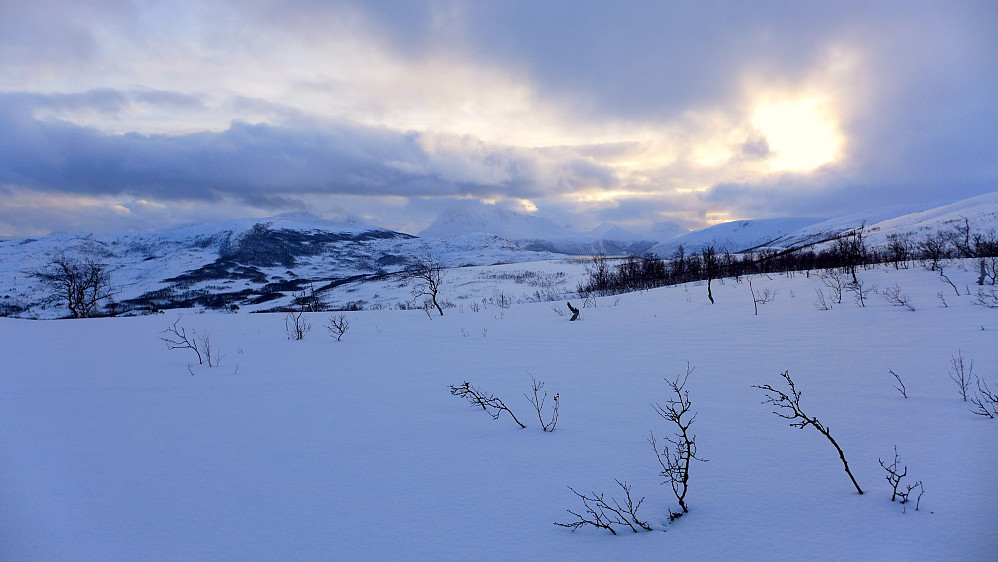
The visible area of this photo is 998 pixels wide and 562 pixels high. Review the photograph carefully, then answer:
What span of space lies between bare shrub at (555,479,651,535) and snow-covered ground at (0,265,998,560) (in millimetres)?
62

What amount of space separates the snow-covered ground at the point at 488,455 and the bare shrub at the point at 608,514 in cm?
6

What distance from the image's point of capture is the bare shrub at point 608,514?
223 cm

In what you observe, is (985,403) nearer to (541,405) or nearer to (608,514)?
(608,514)

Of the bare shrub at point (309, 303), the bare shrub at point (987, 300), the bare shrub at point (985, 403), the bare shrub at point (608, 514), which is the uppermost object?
the bare shrub at point (309, 303)

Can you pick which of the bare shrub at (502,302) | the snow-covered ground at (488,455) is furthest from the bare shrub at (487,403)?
the bare shrub at (502,302)

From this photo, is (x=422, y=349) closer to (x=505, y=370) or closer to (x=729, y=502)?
(x=505, y=370)

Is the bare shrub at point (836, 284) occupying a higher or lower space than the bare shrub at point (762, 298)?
higher

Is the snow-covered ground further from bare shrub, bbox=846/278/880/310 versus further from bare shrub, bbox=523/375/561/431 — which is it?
bare shrub, bbox=846/278/880/310

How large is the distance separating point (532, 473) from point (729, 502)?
A: 3.99 ft

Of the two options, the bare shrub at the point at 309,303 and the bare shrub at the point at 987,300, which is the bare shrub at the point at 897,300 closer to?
the bare shrub at the point at 987,300

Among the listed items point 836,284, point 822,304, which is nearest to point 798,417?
point 822,304

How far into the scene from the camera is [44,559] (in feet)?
7.06

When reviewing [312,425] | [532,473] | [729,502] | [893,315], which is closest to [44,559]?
[312,425]

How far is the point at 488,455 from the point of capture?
3291 mm
